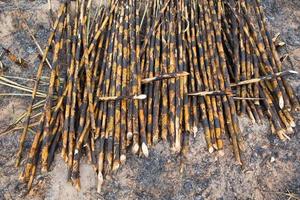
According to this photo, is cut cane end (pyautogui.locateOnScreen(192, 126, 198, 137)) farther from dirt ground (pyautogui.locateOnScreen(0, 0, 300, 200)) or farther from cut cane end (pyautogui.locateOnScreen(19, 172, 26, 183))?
cut cane end (pyautogui.locateOnScreen(19, 172, 26, 183))

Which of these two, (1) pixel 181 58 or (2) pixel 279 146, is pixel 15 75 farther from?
(2) pixel 279 146

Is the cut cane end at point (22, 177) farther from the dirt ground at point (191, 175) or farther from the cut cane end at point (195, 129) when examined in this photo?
the cut cane end at point (195, 129)

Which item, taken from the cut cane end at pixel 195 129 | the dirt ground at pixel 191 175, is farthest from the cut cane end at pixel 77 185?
the cut cane end at pixel 195 129

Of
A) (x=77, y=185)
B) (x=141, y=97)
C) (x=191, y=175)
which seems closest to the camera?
(x=77, y=185)

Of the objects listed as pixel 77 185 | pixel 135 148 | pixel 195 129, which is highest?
pixel 195 129

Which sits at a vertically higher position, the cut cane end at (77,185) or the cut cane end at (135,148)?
the cut cane end at (135,148)

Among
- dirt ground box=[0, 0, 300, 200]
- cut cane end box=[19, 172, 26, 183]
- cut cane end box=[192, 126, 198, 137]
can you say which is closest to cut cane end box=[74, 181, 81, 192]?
dirt ground box=[0, 0, 300, 200]

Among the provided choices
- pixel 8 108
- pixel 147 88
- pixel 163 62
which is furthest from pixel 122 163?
pixel 8 108

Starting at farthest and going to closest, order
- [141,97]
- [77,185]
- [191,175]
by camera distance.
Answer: [141,97] < [191,175] < [77,185]

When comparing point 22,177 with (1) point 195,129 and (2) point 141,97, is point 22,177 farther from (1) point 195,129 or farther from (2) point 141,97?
(1) point 195,129

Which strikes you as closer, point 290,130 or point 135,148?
point 135,148

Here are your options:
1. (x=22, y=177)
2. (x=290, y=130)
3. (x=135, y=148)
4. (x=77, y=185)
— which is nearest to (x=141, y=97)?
(x=135, y=148)

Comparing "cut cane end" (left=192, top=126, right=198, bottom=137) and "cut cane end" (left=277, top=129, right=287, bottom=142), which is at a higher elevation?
"cut cane end" (left=192, top=126, right=198, bottom=137)
